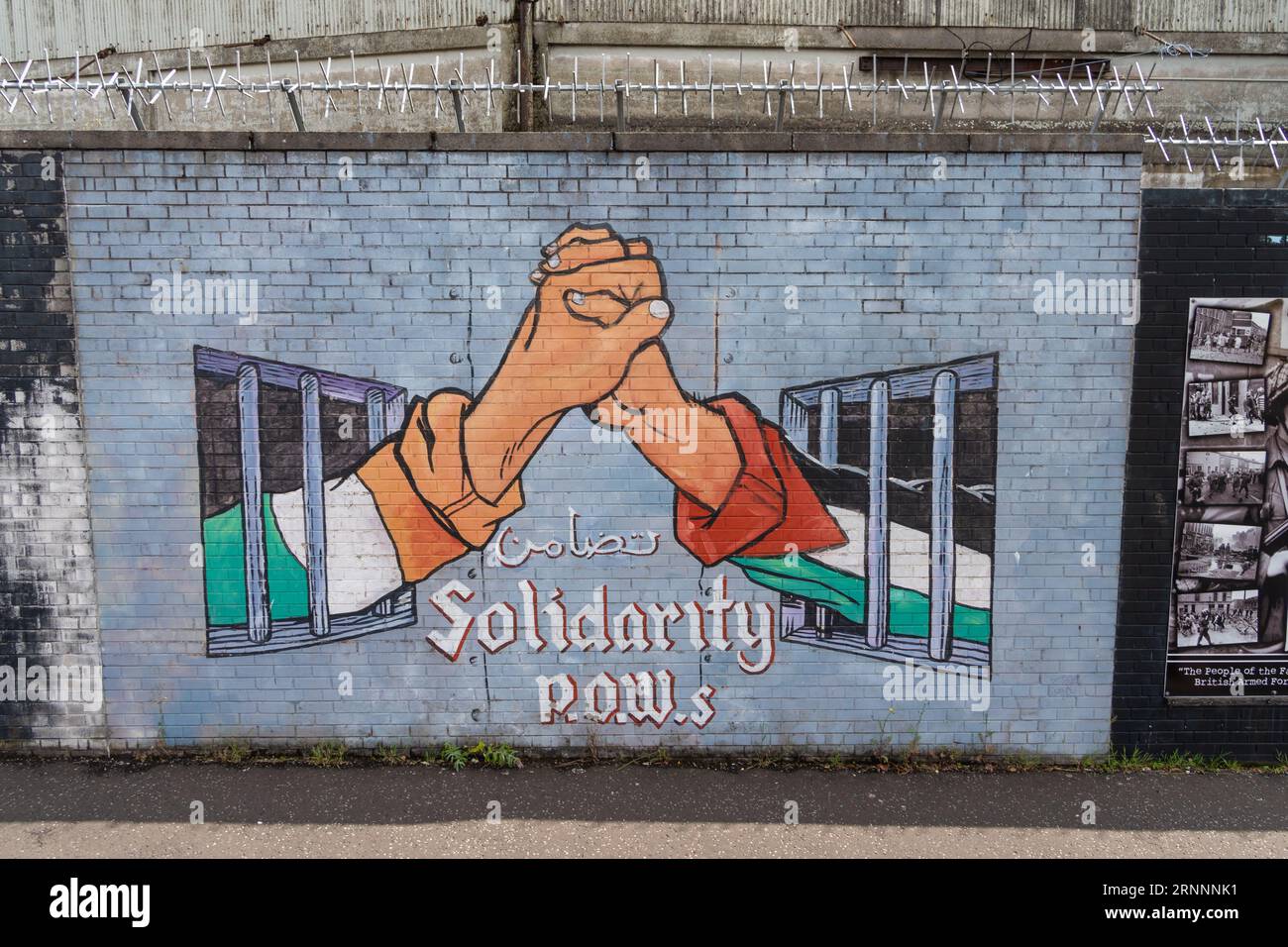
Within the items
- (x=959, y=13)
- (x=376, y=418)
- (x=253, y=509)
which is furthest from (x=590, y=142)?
(x=959, y=13)

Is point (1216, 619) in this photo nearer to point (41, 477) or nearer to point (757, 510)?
point (757, 510)

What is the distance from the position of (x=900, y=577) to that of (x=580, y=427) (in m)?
2.04

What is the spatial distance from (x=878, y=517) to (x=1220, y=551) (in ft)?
6.64

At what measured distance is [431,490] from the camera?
4898 mm

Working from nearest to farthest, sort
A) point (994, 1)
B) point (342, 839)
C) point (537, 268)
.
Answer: point (342, 839) → point (537, 268) → point (994, 1)

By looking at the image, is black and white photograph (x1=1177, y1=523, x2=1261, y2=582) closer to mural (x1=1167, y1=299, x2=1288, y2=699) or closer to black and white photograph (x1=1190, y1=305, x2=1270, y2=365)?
mural (x1=1167, y1=299, x2=1288, y2=699)

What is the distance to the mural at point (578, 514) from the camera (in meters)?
4.83

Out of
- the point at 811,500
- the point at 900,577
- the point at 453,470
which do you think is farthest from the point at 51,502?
the point at 900,577

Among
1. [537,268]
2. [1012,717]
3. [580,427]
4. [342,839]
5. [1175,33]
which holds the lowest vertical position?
[342,839]

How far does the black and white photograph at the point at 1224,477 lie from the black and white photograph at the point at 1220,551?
156mm

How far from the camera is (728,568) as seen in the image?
4941 mm

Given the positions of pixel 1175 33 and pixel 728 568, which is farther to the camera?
pixel 1175 33

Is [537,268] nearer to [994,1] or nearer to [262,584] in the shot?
[262,584]
